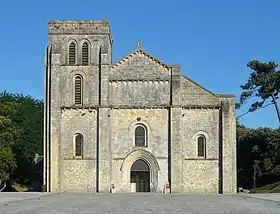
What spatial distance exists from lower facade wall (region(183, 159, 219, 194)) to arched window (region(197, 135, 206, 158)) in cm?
68

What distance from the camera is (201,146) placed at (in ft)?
175

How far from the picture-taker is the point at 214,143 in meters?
53.2

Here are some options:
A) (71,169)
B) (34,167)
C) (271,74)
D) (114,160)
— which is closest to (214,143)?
(114,160)

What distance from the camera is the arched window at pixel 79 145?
52987 millimetres

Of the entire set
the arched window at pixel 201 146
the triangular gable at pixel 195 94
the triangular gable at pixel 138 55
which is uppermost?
the triangular gable at pixel 138 55

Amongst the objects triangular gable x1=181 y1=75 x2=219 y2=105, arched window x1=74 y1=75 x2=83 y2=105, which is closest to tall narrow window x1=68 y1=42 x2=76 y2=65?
arched window x1=74 y1=75 x2=83 y2=105

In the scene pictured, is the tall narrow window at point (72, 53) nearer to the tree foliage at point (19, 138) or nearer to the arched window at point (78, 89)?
the arched window at point (78, 89)

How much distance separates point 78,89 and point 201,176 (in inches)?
558

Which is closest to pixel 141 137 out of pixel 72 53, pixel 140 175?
pixel 140 175

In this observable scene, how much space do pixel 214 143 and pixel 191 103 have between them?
4.32m

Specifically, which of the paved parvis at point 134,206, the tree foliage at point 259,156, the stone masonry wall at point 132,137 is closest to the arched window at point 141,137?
the stone masonry wall at point 132,137

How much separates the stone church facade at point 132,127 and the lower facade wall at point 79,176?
9cm

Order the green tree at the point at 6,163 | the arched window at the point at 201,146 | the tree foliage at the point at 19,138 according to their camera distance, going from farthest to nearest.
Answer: the tree foliage at the point at 19,138 < the green tree at the point at 6,163 < the arched window at the point at 201,146

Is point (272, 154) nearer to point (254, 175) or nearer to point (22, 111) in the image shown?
point (254, 175)
